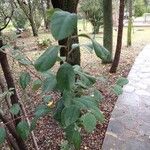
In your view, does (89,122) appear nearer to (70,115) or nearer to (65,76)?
(70,115)

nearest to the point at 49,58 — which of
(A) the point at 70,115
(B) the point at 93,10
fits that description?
(A) the point at 70,115

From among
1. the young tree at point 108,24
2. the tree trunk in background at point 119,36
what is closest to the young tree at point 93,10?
the young tree at point 108,24

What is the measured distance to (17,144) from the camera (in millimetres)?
2297

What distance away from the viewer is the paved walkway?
4180mm

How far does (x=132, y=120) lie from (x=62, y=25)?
4092mm

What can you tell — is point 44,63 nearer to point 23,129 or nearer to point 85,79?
point 85,79

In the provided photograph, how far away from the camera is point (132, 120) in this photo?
4.98m

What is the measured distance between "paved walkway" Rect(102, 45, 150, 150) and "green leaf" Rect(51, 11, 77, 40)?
313 cm

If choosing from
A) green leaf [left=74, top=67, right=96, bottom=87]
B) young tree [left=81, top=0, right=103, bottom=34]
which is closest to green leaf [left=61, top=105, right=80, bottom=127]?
green leaf [left=74, top=67, right=96, bottom=87]

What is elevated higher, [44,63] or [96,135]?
[44,63]

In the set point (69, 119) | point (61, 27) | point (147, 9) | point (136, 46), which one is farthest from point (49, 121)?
point (147, 9)

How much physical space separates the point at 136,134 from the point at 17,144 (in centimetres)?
258

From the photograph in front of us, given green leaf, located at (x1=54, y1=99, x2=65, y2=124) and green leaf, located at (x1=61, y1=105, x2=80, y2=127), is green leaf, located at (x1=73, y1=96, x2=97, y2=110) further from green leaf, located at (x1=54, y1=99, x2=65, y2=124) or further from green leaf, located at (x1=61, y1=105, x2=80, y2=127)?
green leaf, located at (x1=54, y1=99, x2=65, y2=124)

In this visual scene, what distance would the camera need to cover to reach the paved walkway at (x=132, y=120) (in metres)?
4.18
